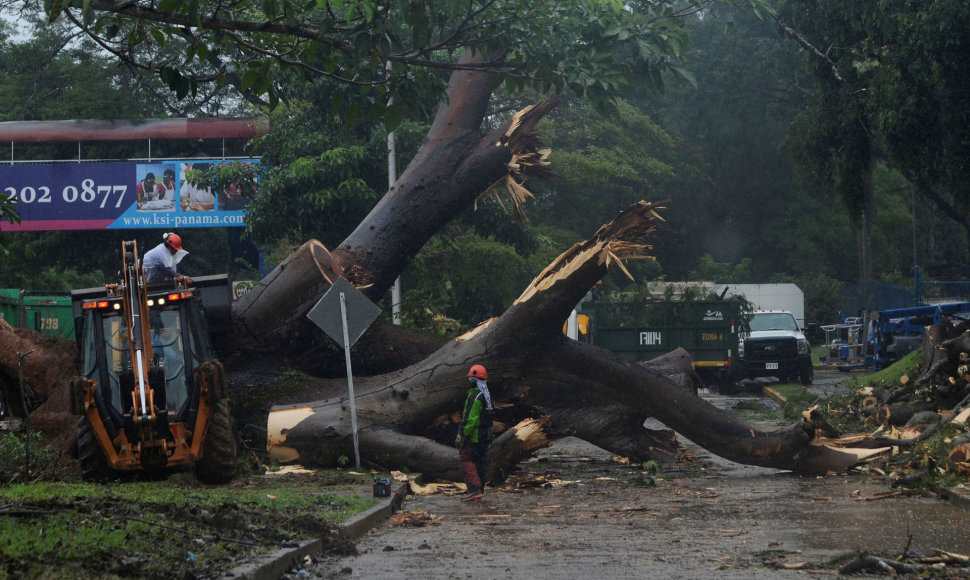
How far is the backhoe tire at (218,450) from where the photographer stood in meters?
12.2

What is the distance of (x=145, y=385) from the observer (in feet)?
38.1

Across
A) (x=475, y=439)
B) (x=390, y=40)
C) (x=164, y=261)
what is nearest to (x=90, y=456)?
(x=164, y=261)

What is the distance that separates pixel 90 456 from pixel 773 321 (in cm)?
2340

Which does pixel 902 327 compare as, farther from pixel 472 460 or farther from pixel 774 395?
pixel 472 460

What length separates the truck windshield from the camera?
31.4 m

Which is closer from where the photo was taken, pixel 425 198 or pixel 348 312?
pixel 348 312

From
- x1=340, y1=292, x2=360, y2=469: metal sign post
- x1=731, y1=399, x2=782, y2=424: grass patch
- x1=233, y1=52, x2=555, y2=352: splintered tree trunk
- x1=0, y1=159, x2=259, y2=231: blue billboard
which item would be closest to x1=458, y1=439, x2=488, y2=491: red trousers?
x1=340, y1=292, x2=360, y2=469: metal sign post

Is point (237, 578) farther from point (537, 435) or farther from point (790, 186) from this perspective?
point (790, 186)

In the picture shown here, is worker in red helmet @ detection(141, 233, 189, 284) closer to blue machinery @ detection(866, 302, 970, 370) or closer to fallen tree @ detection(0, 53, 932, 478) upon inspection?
fallen tree @ detection(0, 53, 932, 478)

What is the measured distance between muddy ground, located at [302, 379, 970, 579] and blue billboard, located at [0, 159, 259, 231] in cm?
2543

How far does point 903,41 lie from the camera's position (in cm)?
2036

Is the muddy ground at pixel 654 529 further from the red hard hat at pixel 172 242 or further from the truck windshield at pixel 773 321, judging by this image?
the truck windshield at pixel 773 321

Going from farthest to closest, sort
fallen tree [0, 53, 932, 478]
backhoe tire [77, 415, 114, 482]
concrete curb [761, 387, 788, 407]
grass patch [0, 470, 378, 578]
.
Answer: concrete curb [761, 387, 788, 407] → fallen tree [0, 53, 932, 478] → backhoe tire [77, 415, 114, 482] → grass patch [0, 470, 378, 578]

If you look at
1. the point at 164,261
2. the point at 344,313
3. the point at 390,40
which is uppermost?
the point at 390,40
